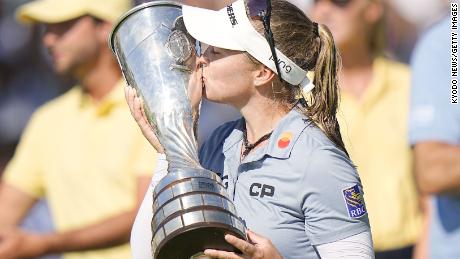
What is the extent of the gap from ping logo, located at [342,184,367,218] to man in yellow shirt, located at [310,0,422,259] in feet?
7.46

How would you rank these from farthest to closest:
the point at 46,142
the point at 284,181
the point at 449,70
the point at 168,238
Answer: the point at 46,142
the point at 449,70
the point at 284,181
the point at 168,238

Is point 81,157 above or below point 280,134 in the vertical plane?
below

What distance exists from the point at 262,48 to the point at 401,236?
2.53 m

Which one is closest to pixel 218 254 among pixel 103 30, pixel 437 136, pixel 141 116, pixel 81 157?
pixel 141 116

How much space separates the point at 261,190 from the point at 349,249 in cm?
27

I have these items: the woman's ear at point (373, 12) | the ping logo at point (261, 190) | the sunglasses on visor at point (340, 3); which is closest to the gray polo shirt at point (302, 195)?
the ping logo at point (261, 190)

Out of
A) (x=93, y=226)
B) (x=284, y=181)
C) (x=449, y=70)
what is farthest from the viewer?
(x=93, y=226)

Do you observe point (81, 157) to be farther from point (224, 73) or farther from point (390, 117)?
point (224, 73)

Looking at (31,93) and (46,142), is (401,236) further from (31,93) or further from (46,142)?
(31,93)

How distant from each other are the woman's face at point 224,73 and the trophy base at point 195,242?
522 millimetres

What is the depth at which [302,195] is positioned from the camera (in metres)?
3.09

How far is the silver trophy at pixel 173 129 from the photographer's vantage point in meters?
2.85

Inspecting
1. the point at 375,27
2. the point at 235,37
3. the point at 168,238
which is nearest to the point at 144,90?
the point at 235,37

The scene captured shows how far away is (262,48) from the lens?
328cm
